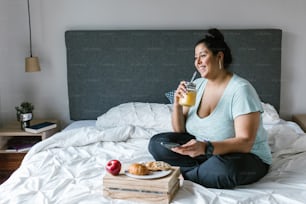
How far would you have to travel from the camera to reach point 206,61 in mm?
2289

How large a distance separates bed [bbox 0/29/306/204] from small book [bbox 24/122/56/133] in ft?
0.59

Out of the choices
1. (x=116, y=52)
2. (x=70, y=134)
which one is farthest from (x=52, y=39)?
(x=70, y=134)

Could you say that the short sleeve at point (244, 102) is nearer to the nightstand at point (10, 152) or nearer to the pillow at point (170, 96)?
the pillow at point (170, 96)

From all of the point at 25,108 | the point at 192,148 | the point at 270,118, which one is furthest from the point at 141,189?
the point at 25,108

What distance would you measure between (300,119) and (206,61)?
1357 millimetres

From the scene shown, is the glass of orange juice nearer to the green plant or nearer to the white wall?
the white wall

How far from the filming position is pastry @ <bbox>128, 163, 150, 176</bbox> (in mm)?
1976

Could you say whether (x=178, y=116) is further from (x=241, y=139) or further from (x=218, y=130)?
(x=241, y=139)

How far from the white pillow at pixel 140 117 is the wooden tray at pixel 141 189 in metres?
1.06

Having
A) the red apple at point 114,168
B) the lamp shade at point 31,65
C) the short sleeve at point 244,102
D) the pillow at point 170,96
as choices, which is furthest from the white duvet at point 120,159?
the lamp shade at point 31,65

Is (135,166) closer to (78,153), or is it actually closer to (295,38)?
(78,153)

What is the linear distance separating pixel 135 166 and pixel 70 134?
894 millimetres

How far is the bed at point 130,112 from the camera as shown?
6.76ft

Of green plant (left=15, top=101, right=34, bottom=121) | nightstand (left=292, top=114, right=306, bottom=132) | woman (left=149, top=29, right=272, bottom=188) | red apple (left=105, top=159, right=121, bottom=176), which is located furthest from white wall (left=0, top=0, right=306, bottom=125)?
red apple (left=105, top=159, right=121, bottom=176)
